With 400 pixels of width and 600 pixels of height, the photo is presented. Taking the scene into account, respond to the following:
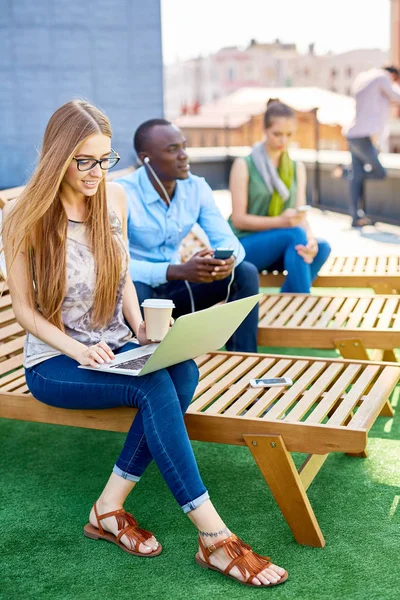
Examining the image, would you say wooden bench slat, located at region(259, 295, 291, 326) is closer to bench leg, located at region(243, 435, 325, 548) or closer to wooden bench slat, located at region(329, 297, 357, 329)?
wooden bench slat, located at region(329, 297, 357, 329)

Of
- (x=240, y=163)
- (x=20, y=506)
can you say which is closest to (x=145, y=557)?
(x=20, y=506)

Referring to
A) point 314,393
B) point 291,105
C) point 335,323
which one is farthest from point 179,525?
point 291,105

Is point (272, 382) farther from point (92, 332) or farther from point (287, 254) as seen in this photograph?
point (287, 254)

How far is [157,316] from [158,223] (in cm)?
134

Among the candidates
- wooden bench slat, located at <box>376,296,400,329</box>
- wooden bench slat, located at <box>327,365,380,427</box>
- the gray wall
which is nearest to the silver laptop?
wooden bench slat, located at <box>327,365,380,427</box>

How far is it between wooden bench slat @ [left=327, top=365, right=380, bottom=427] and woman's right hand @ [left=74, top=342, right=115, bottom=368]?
2.24 feet

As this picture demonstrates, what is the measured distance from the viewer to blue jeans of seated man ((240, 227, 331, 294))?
4375 millimetres

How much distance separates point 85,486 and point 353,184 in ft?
21.3

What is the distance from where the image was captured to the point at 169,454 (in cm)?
233

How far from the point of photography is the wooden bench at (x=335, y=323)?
3.50m

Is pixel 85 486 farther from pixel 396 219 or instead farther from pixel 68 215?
pixel 396 219

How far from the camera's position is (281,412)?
256 cm

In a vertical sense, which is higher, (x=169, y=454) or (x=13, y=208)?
(x=13, y=208)

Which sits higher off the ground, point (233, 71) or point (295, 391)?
point (233, 71)
